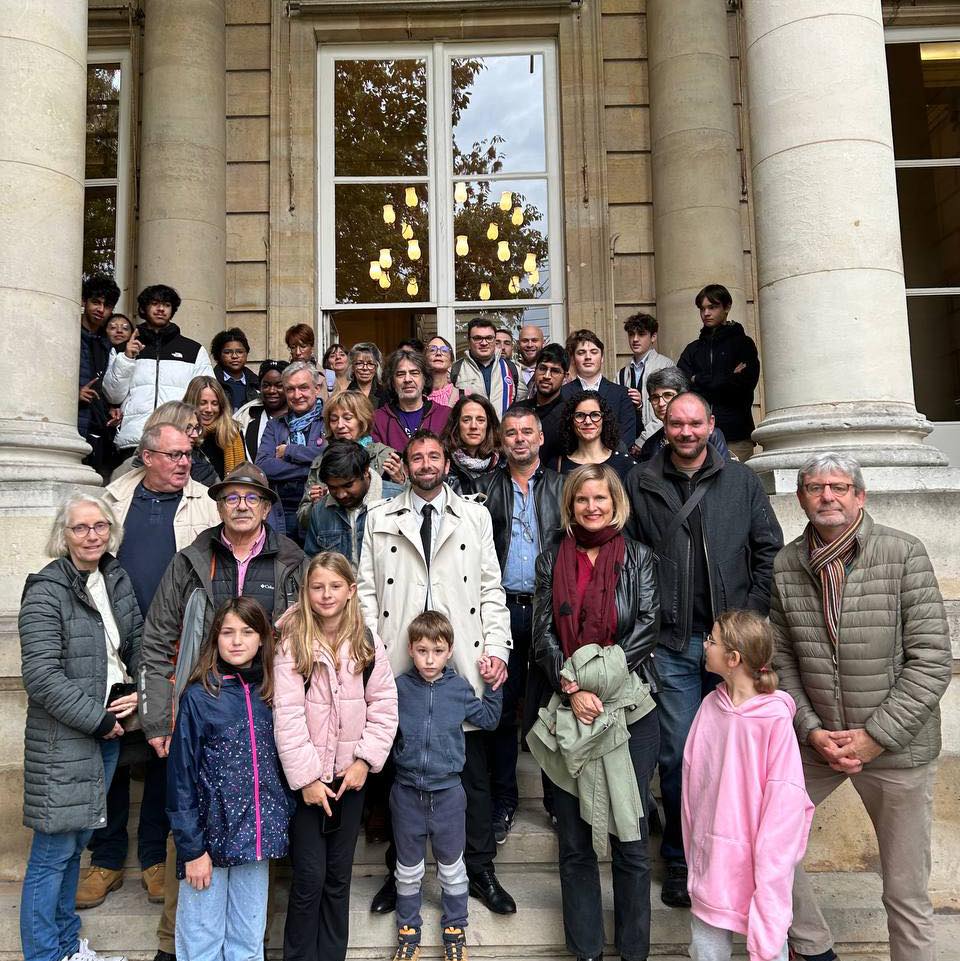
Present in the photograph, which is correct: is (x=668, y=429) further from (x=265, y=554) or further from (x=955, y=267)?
(x=955, y=267)

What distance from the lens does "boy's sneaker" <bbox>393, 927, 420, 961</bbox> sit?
372 cm

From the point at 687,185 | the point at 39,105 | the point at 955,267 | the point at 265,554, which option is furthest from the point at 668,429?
the point at 955,267

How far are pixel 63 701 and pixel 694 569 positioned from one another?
2.77m

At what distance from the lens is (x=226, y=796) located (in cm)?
340

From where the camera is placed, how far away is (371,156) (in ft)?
31.3

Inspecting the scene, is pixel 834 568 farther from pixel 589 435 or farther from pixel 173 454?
pixel 173 454

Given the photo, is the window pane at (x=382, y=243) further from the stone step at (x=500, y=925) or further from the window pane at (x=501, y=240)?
the stone step at (x=500, y=925)

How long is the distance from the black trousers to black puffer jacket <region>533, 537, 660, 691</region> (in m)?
1.00

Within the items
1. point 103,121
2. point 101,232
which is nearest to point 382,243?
point 101,232

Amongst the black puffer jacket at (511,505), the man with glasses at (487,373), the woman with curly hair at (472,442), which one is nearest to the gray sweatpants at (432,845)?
the black puffer jacket at (511,505)

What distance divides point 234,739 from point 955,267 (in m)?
9.27

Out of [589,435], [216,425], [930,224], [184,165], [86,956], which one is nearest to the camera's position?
[86,956]

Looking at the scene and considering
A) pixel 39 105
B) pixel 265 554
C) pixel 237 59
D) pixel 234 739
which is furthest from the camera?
pixel 237 59

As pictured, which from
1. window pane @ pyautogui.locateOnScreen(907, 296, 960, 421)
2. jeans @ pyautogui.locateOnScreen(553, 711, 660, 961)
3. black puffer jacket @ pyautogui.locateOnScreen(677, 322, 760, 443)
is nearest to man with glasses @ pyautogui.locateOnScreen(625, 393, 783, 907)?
jeans @ pyautogui.locateOnScreen(553, 711, 660, 961)
